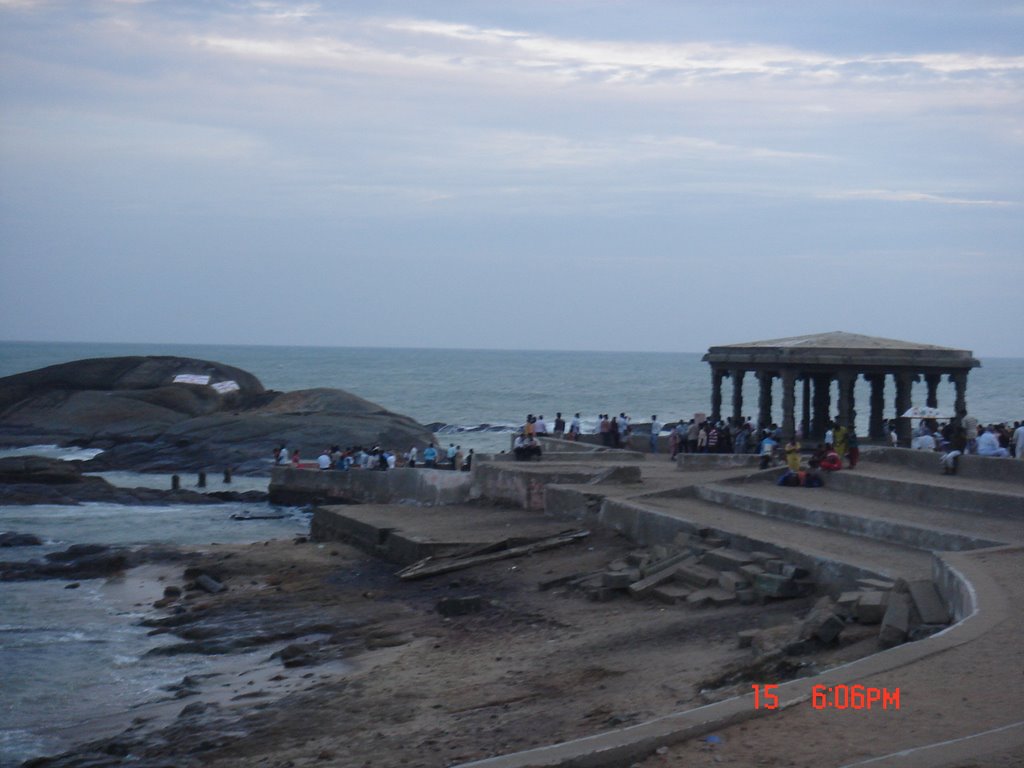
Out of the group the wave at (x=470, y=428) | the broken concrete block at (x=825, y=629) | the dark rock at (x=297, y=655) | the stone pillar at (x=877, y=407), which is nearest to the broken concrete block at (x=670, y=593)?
the broken concrete block at (x=825, y=629)

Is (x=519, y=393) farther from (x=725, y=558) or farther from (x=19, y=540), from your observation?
(x=725, y=558)

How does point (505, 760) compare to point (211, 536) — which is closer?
point (505, 760)

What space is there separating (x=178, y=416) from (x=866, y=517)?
4132 centimetres

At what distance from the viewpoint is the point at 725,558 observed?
1344cm

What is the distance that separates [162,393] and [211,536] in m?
27.5

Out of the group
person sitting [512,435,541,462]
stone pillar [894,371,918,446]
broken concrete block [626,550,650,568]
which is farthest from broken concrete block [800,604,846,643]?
stone pillar [894,371,918,446]

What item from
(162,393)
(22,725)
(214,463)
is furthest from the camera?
(162,393)

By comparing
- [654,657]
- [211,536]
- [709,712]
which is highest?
[709,712]

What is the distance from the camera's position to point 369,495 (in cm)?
2892

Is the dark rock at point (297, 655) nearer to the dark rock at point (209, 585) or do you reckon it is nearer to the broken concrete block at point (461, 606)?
the broken concrete block at point (461, 606)

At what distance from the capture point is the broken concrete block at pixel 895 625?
29.4ft

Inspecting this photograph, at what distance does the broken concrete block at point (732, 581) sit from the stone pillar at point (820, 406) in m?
16.2

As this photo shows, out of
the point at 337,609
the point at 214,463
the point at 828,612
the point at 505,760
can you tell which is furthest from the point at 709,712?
the point at 214,463

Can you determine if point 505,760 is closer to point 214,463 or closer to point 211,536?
point 211,536
